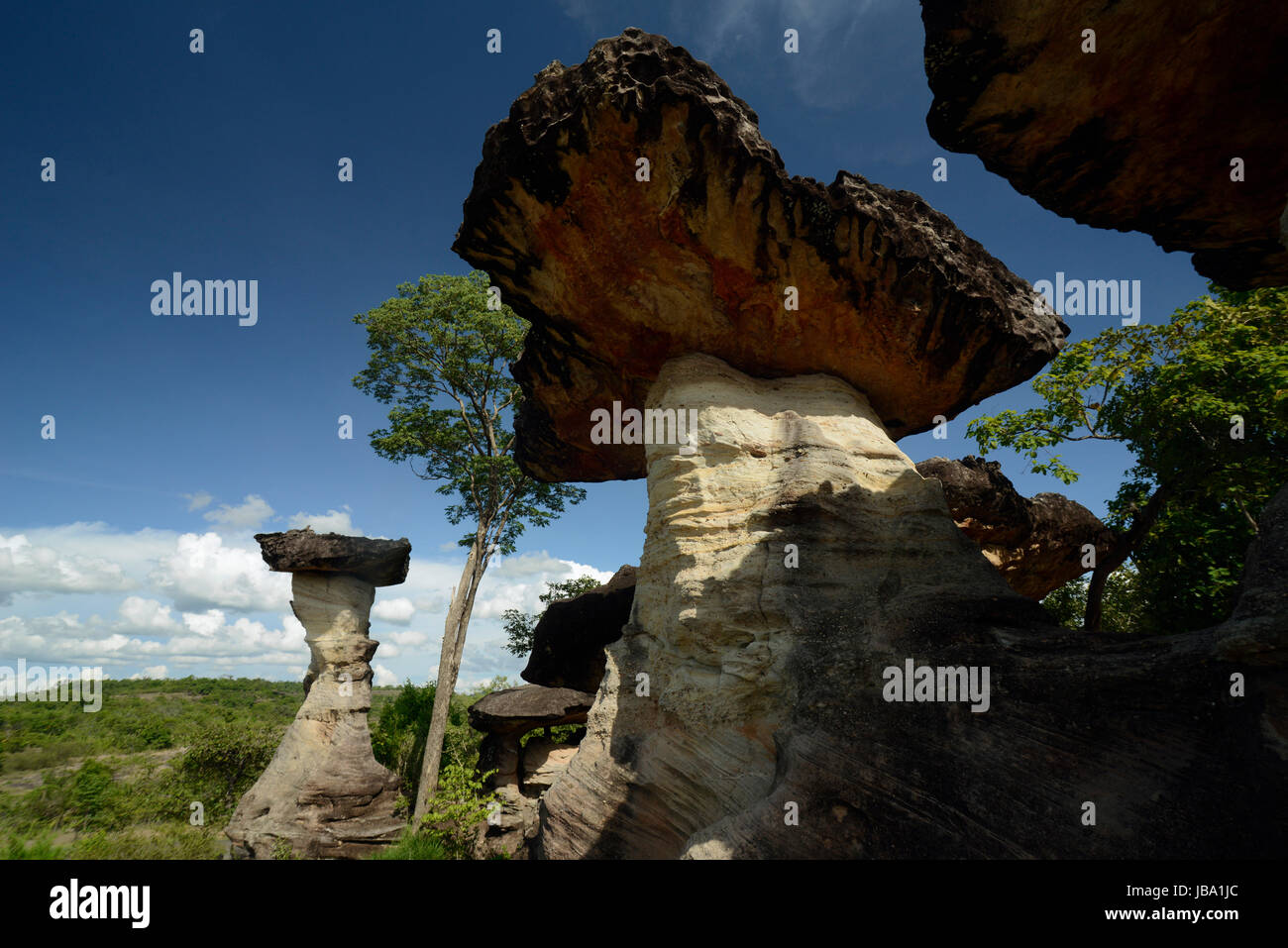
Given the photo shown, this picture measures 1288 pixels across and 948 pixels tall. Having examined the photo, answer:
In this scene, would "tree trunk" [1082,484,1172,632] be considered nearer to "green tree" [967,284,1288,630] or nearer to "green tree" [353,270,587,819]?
"green tree" [967,284,1288,630]

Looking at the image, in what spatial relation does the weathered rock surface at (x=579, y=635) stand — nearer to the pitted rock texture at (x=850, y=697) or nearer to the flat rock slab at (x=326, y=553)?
the flat rock slab at (x=326, y=553)

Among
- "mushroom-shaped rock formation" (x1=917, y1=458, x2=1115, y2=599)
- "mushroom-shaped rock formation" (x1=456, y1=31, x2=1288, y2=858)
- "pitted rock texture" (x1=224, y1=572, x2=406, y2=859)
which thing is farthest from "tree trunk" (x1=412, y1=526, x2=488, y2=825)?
"mushroom-shaped rock formation" (x1=917, y1=458, x2=1115, y2=599)

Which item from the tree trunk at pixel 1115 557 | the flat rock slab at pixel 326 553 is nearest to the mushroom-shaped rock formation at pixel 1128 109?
the tree trunk at pixel 1115 557

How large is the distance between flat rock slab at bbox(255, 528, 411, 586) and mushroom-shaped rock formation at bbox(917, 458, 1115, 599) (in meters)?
13.4

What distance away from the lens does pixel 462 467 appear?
1967cm

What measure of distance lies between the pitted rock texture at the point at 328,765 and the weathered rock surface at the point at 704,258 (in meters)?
10.9

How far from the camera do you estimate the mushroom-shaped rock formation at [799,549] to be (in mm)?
3447

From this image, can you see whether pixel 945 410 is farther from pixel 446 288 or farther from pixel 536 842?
pixel 446 288

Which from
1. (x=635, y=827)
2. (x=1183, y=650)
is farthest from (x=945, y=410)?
(x=635, y=827)

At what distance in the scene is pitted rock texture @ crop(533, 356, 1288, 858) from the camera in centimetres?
319

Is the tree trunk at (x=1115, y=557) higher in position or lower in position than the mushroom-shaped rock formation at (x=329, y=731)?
higher

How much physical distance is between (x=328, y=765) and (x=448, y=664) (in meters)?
3.74

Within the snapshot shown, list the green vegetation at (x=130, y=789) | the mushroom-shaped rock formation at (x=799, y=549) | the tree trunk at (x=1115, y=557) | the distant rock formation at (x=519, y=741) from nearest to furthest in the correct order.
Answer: the mushroom-shaped rock formation at (x=799, y=549) → the tree trunk at (x=1115, y=557) → the green vegetation at (x=130, y=789) → the distant rock formation at (x=519, y=741)
